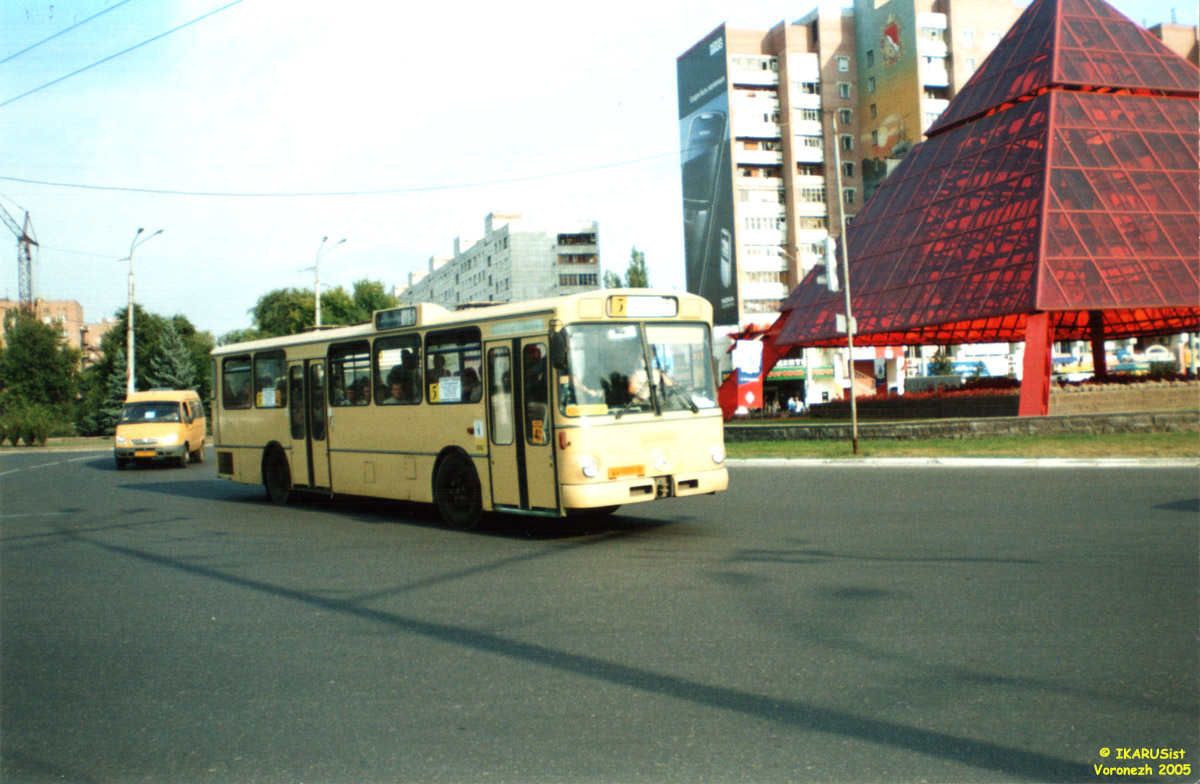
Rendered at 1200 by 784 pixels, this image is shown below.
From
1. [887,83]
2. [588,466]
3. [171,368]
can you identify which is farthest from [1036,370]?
[887,83]

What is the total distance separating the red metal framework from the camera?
93.0ft

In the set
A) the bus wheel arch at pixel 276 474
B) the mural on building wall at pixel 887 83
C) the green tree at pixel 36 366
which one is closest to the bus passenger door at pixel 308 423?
the bus wheel arch at pixel 276 474

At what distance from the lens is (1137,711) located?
442 centimetres

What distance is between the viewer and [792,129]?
8294 centimetres

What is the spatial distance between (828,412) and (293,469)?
2823 centimetres

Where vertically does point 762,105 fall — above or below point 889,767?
above

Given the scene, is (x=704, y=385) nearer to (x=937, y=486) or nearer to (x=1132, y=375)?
(x=937, y=486)

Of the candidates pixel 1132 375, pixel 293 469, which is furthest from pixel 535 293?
pixel 293 469

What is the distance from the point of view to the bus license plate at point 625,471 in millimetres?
10344

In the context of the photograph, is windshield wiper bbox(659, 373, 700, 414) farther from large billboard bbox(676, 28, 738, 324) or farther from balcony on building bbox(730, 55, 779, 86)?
balcony on building bbox(730, 55, 779, 86)

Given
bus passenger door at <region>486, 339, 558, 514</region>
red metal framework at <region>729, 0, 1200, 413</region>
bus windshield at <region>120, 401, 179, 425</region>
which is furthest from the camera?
red metal framework at <region>729, 0, 1200, 413</region>

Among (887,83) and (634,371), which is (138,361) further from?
(634,371)

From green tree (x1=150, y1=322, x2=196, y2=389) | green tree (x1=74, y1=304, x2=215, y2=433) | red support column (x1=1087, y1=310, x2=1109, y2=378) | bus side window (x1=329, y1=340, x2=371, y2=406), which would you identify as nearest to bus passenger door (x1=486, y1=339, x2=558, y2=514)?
bus side window (x1=329, y1=340, x2=371, y2=406)

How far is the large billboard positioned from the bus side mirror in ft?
237
